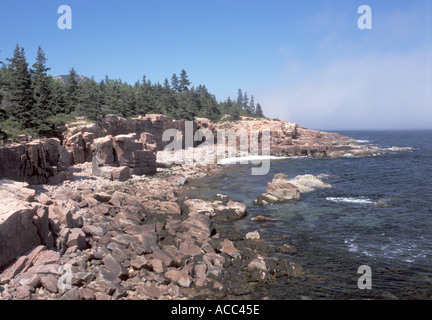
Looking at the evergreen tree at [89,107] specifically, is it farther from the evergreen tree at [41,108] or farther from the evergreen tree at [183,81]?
the evergreen tree at [183,81]

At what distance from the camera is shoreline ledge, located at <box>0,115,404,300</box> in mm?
12039

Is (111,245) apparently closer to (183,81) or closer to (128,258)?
(128,258)

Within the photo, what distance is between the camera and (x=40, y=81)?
41.2 m

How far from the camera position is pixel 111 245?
15.6 m

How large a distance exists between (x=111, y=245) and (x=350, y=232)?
1672 cm

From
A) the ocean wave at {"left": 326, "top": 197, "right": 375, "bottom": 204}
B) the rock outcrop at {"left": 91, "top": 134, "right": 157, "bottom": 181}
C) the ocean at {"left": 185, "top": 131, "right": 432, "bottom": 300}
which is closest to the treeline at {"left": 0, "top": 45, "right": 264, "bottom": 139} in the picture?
the rock outcrop at {"left": 91, "top": 134, "right": 157, "bottom": 181}

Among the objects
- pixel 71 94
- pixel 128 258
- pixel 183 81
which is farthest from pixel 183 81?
pixel 128 258

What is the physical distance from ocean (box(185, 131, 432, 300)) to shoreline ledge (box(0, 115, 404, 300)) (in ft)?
4.76

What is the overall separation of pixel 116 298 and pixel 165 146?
5131 centimetres

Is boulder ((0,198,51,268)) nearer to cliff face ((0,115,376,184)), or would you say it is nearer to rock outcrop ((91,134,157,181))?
cliff face ((0,115,376,184))

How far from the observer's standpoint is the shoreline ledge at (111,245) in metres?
12.0
